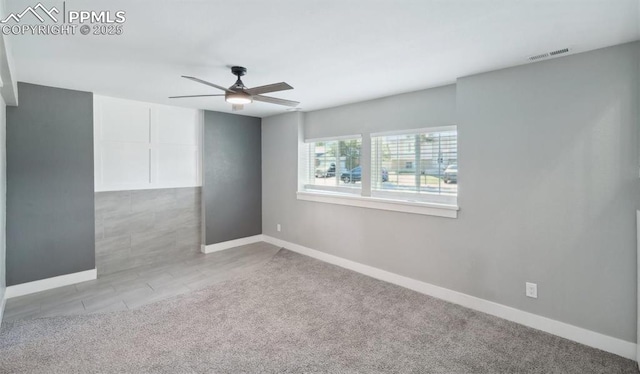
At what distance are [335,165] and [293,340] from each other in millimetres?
2783

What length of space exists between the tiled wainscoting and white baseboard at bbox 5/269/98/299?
0.62ft

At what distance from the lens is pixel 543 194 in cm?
266

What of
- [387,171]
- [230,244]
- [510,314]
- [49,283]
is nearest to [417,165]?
[387,171]

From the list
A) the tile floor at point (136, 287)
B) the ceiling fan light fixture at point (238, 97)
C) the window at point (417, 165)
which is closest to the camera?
the ceiling fan light fixture at point (238, 97)

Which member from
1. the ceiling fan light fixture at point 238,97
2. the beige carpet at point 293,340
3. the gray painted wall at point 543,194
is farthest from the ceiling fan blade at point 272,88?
the beige carpet at point 293,340

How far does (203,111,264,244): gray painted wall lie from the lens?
5.05 m

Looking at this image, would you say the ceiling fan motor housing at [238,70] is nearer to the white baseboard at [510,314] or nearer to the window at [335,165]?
the window at [335,165]

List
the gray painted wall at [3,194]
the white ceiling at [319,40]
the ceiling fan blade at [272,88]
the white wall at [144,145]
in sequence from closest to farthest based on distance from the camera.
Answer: the white ceiling at [319,40]
the ceiling fan blade at [272,88]
the gray painted wall at [3,194]
the white wall at [144,145]

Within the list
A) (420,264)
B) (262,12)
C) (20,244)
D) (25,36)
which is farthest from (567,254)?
(20,244)

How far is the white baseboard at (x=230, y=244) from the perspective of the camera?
505cm

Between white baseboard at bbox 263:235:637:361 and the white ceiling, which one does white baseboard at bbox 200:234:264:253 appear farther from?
the white ceiling

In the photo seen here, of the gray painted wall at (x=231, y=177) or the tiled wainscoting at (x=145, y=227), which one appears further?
the gray painted wall at (x=231, y=177)

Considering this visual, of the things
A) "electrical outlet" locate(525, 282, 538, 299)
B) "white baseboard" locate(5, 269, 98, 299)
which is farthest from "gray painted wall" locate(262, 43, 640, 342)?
"white baseboard" locate(5, 269, 98, 299)

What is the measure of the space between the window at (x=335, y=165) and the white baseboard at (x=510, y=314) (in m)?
1.14
